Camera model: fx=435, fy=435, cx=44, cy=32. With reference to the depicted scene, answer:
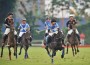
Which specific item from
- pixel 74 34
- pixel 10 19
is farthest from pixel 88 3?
pixel 10 19

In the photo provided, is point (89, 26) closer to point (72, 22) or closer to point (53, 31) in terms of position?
point (72, 22)

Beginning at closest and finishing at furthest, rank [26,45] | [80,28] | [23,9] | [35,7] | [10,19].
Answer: [10,19]
[26,45]
[80,28]
[23,9]
[35,7]

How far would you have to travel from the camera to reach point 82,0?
268 feet

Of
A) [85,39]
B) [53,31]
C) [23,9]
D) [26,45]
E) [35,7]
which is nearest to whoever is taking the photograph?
Result: [53,31]

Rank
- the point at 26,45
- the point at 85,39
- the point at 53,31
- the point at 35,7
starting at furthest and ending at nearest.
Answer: the point at 35,7, the point at 85,39, the point at 26,45, the point at 53,31

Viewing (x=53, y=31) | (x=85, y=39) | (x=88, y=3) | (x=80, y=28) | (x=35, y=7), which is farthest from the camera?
(x=35, y=7)

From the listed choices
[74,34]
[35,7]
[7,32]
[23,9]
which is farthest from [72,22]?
[35,7]

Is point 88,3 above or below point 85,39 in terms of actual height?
above

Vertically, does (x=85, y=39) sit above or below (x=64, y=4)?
below

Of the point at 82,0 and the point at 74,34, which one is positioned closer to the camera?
the point at 74,34

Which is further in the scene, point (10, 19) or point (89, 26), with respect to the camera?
point (89, 26)

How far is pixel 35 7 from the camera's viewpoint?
91375mm

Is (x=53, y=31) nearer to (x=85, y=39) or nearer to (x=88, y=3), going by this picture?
(x=85, y=39)

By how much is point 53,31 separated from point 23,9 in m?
62.2
